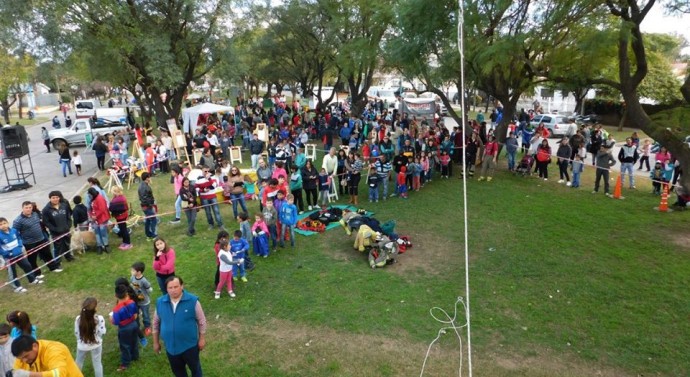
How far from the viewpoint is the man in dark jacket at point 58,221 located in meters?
8.90

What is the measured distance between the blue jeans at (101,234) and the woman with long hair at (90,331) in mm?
4883

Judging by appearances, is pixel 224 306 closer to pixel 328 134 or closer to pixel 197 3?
pixel 328 134

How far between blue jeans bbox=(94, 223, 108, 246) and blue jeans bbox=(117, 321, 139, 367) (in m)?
4.67

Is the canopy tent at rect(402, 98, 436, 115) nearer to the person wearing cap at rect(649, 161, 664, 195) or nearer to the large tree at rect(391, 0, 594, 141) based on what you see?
the large tree at rect(391, 0, 594, 141)

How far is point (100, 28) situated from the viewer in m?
18.6

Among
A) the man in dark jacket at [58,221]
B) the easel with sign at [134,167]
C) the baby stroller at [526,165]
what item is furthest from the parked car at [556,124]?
the man in dark jacket at [58,221]

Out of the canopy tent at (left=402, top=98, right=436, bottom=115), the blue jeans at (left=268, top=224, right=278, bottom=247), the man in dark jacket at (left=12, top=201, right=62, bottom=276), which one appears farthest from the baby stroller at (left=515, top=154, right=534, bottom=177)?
the man in dark jacket at (left=12, top=201, right=62, bottom=276)

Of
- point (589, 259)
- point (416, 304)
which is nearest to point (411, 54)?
point (589, 259)

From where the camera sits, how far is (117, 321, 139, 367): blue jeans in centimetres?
576

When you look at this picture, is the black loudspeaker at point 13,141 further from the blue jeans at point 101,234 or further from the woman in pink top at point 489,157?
the woman in pink top at point 489,157

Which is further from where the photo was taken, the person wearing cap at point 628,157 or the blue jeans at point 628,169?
the blue jeans at point 628,169

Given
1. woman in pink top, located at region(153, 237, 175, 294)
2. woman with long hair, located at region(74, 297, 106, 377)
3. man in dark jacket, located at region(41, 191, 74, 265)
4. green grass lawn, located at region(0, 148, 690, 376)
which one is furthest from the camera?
man in dark jacket, located at region(41, 191, 74, 265)

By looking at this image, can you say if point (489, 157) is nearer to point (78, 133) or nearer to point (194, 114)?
point (194, 114)

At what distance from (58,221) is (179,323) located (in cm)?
603
